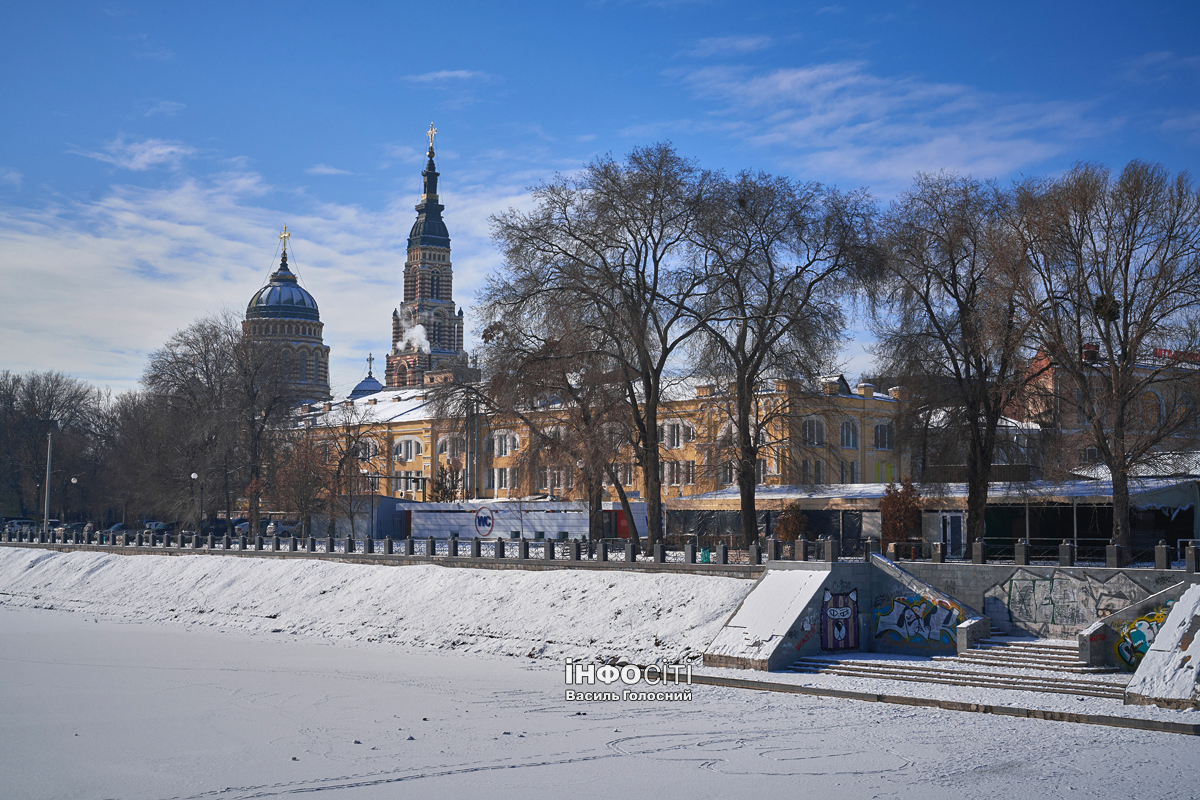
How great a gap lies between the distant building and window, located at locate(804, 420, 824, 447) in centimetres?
9568

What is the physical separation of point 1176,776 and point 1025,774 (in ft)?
6.80

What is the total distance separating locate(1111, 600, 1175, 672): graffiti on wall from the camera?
24.2 metres

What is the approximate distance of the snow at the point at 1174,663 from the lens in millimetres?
20922

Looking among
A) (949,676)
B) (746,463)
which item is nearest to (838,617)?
(949,676)

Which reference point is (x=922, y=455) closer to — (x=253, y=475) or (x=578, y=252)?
(x=578, y=252)

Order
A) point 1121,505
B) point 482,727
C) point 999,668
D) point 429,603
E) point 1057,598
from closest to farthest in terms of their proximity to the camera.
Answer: point 482,727, point 999,668, point 1057,598, point 1121,505, point 429,603

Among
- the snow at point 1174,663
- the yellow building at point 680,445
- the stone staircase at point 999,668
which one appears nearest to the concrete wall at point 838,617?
the stone staircase at point 999,668

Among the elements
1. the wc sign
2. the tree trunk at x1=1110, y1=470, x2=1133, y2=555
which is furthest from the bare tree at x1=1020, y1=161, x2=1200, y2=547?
the wc sign

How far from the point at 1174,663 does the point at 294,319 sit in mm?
135555

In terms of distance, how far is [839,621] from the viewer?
2825cm

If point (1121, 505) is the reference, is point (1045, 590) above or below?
below

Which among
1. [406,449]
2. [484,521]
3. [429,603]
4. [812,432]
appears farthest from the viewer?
[406,449]

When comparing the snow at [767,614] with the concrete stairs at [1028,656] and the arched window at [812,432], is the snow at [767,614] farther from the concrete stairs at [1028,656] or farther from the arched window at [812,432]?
the arched window at [812,432]

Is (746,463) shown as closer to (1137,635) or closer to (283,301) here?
(1137,635)
